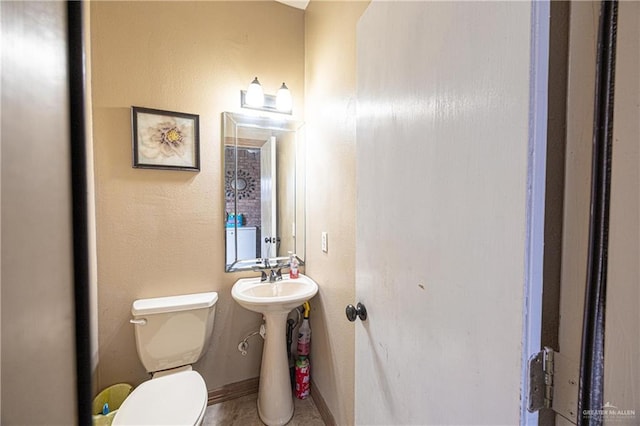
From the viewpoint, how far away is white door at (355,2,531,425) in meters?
0.44

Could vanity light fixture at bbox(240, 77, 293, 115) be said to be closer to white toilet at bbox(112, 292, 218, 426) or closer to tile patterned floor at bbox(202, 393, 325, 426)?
white toilet at bbox(112, 292, 218, 426)

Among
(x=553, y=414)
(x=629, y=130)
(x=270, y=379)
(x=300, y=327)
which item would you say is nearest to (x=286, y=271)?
(x=300, y=327)

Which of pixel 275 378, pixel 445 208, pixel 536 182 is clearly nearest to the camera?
pixel 536 182

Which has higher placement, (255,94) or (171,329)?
(255,94)

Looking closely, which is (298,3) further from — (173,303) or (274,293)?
(173,303)

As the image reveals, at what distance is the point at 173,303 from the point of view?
57.1 inches

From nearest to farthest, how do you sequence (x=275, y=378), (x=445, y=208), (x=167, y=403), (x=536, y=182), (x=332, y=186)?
(x=536, y=182)
(x=445, y=208)
(x=167, y=403)
(x=332, y=186)
(x=275, y=378)

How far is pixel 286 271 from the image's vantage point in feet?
6.12

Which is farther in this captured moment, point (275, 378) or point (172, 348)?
point (275, 378)

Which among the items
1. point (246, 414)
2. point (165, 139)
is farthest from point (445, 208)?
point (246, 414)

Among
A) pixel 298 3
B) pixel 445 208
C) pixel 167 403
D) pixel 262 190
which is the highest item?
pixel 298 3

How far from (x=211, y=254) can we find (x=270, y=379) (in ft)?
2.71

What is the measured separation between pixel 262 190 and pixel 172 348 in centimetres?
106

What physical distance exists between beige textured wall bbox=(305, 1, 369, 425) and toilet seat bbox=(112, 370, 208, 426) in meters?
0.67
